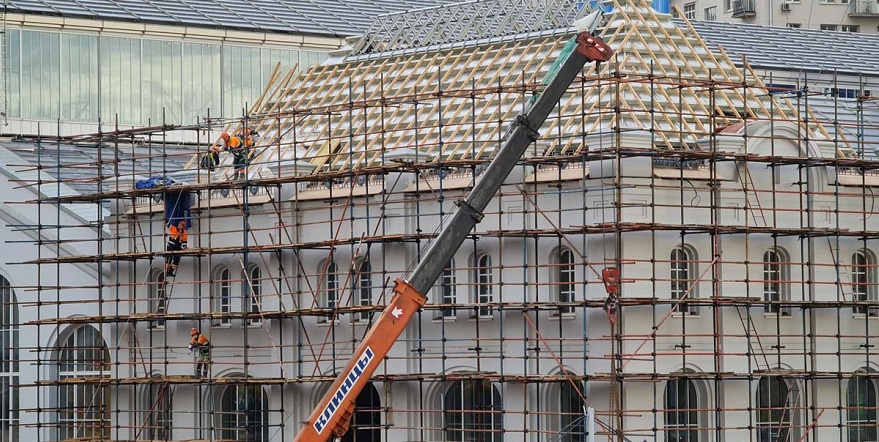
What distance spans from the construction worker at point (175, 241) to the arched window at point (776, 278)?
60.8 feet

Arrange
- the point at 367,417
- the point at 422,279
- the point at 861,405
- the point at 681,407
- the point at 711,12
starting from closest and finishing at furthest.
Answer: the point at 422,279 → the point at 681,407 → the point at 861,405 → the point at 367,417 → the point at 711,12

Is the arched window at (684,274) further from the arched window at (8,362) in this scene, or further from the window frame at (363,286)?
the arched window at (8,362)

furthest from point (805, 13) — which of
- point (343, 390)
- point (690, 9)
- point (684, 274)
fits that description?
point (343, 390)

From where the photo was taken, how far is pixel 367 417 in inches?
2544

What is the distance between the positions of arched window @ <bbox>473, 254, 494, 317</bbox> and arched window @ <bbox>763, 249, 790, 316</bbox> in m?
7.78

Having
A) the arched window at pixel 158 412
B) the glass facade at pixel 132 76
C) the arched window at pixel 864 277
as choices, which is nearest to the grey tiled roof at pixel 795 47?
the glass facade at pixel 132 76

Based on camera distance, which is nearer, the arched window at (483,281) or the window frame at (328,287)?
the arched window at (483,281)

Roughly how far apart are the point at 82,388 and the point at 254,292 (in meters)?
10.6

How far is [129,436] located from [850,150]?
2450 centimetres

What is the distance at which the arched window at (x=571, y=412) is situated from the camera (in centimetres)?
5916

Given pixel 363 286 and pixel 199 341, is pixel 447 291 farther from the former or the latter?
pixel 199 341

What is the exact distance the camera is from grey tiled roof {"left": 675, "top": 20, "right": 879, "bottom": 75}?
303 ft

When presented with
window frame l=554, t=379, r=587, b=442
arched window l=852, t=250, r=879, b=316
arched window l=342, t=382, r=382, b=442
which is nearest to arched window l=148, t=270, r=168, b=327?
arched window l=342, t=382, r=382, b=442

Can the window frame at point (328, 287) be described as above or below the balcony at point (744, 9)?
below
